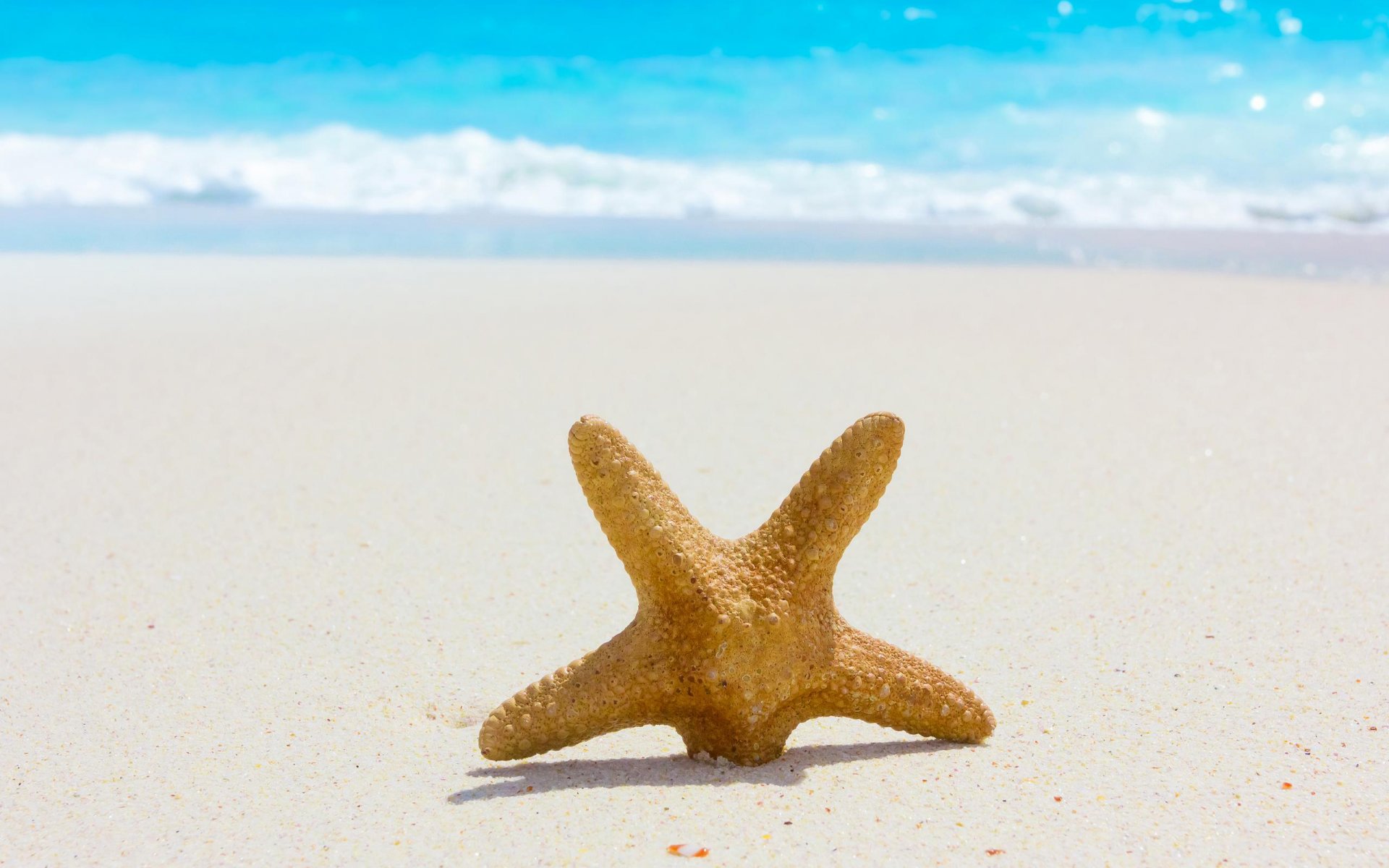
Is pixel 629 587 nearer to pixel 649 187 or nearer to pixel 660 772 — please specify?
pixel 660 772

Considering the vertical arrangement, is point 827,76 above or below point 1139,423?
above

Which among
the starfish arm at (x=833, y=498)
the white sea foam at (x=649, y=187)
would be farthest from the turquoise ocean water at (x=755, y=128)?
the starfish arm at (x=833, y=498)

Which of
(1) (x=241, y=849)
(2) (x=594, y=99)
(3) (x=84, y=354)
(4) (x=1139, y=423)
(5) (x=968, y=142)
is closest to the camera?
(1) (x=241, y=849)

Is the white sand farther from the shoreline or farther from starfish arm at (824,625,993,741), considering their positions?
the shoreline

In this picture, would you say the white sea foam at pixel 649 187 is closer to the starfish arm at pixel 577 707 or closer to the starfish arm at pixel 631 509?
the starfish arm at pixel 631 509

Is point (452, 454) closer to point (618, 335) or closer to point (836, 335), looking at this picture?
point (618, 335)

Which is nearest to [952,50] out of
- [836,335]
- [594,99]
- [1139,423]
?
[594,99]
